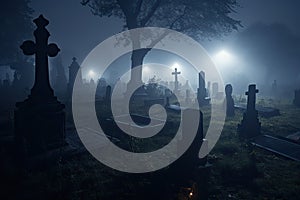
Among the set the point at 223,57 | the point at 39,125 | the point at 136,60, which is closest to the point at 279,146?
the point at 39,125

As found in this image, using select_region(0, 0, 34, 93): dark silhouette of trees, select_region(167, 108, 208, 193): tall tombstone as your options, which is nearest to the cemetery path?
select_region(167, 108, 208, 193): tall tombstone

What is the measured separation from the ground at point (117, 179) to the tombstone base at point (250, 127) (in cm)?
210

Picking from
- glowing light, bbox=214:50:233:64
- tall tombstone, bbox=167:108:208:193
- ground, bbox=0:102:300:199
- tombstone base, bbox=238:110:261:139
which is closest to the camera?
ground, bbox=0:102:300:199

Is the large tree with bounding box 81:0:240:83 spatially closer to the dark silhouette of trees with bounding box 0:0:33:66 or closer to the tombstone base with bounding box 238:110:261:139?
the tombstone base with bounding box 238:110:261:139

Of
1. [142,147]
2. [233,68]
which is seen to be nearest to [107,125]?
[142,147]

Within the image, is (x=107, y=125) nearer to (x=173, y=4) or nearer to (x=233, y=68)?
(x=173, y=4)

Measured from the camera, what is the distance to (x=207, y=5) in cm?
1675

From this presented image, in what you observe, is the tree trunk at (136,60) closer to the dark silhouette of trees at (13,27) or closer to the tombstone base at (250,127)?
the tombstone base at (250,127)

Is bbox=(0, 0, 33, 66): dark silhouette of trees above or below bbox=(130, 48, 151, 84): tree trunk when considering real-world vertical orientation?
above

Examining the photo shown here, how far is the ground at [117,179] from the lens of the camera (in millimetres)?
4238

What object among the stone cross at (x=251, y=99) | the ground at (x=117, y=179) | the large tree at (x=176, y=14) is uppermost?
the large tree at (x=176, y=14)

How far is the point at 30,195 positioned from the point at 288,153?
6.77 meters

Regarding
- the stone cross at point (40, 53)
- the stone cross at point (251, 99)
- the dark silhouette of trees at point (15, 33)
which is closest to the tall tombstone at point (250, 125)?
the stone cross at point (251, 99)

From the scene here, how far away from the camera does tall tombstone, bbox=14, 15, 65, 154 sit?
6070 mm
